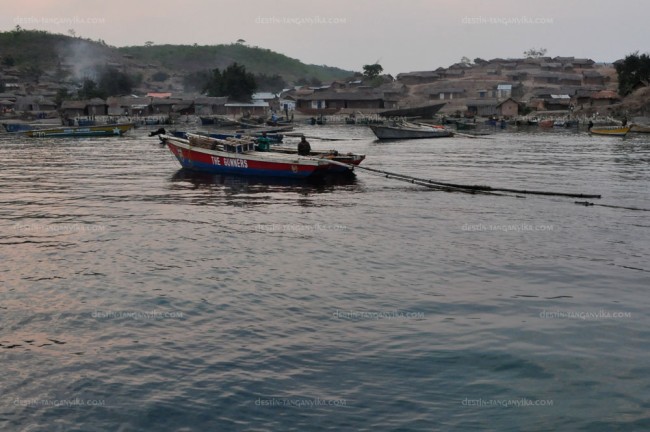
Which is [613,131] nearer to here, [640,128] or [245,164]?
[640,128]

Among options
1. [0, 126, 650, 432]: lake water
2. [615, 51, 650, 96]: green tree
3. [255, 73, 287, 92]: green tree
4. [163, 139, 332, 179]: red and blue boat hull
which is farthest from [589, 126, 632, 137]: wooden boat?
[255, 73, 287, 92]: green tree

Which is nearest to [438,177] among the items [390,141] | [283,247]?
[283,247]

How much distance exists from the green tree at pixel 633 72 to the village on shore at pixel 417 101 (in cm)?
191

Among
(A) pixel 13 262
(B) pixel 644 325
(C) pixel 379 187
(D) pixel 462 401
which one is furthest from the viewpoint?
(C) pixel 379 187

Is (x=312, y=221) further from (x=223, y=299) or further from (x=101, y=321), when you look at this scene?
(x=101, y=321)

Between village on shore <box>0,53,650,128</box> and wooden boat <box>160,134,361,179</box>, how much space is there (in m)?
61.7

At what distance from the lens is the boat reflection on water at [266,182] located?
30.5m

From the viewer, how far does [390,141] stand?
62.5 m

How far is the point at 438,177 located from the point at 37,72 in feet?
483

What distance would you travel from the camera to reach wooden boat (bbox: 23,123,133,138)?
6825cm

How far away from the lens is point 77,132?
228ft

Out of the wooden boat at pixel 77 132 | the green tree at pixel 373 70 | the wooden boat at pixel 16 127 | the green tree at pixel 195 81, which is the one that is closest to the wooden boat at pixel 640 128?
the wooden boat at pixel 77 132

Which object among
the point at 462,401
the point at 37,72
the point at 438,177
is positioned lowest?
the point at 462,401

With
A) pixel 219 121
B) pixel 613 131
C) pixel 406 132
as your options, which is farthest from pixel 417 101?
pixel 613 131
